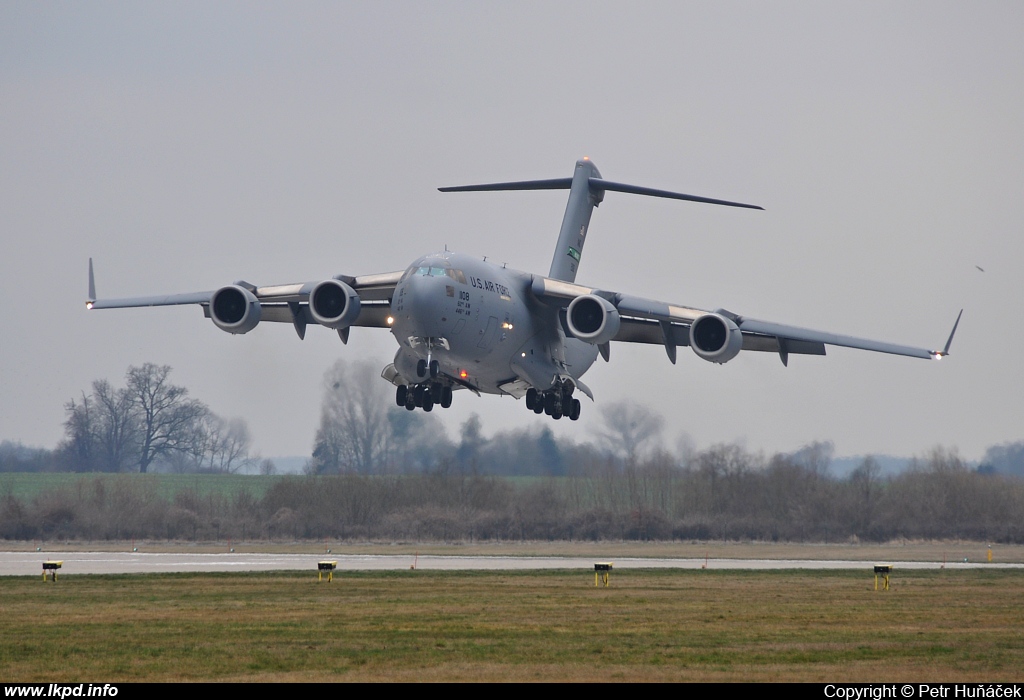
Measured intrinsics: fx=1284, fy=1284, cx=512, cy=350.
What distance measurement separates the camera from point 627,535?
39.2m

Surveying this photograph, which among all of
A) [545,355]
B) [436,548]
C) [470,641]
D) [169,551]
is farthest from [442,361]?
[169,551]

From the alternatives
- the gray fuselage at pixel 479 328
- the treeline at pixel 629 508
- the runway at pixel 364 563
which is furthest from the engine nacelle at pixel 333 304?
the treeline at pixel 629 508

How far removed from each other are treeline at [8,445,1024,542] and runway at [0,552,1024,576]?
5.45m

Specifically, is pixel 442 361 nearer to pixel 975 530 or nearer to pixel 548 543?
pixel 548 543

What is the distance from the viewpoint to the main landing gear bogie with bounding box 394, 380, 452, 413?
2447cm

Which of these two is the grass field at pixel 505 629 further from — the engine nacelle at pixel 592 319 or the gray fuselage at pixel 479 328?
the engine nacelle at pixel 592 319

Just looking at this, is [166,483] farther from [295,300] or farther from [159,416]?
[295,300]

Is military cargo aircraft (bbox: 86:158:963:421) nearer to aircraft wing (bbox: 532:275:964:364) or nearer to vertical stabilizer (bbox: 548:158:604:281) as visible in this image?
aircraft wing (bbox: 532:275:964:364)

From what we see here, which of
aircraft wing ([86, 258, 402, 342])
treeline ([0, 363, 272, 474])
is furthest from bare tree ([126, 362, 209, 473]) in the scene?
aircraft wing ([86, 258, 402, 342])

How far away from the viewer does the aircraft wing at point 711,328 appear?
2267 centimetres

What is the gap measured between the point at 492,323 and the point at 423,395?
97.8 inches

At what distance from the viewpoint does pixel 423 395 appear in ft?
80.3

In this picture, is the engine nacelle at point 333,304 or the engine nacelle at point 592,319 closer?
the engine nacelle at point 333,304

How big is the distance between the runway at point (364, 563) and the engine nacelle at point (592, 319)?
7.15 m
